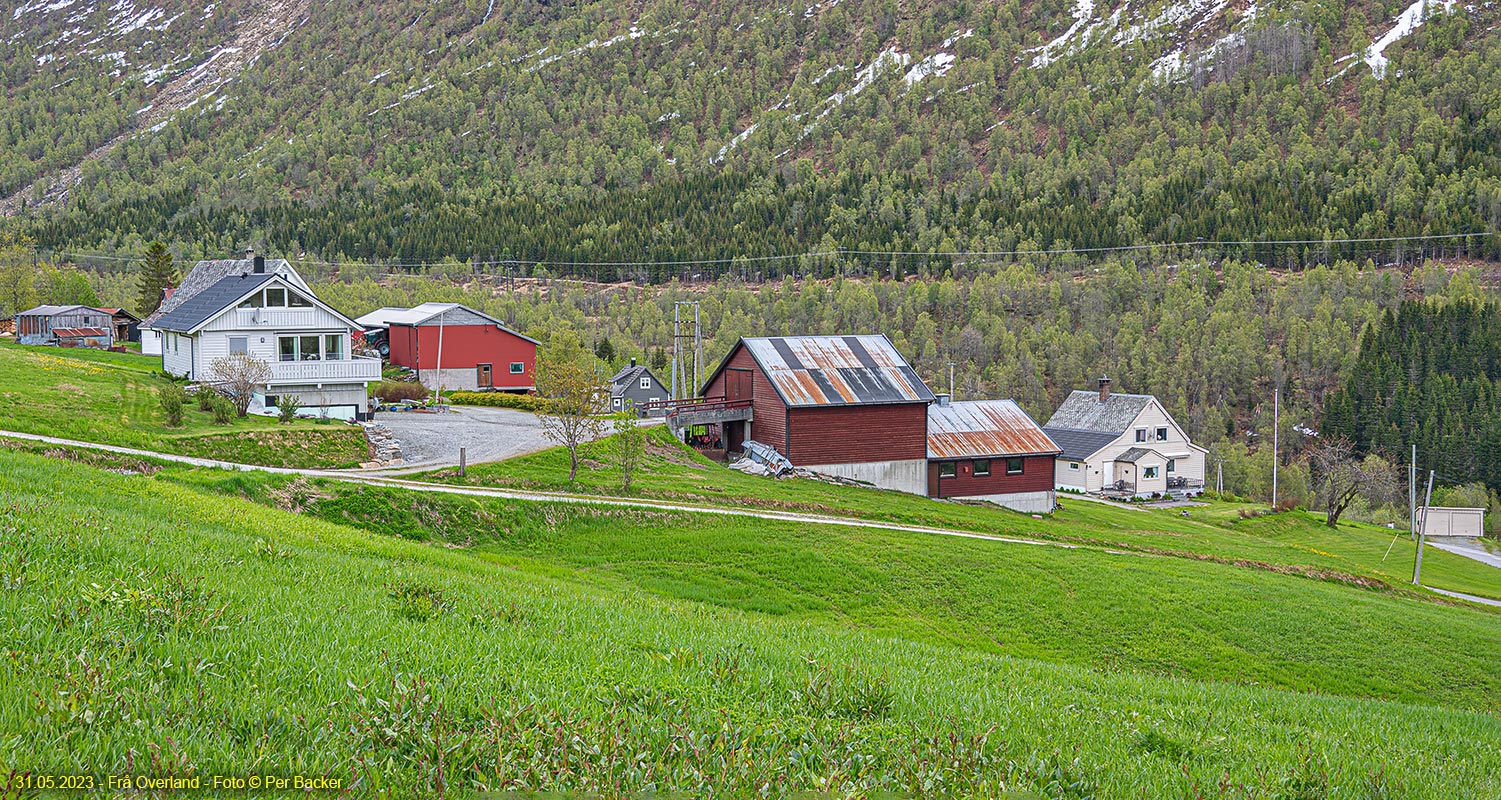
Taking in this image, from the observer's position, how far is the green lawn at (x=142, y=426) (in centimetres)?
2902

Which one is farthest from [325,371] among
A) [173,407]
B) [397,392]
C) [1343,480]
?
[1343,480]

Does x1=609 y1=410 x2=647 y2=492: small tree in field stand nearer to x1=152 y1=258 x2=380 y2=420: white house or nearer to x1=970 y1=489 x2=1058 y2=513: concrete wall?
x1=152 y1=258 x2=380 y2=420: white house

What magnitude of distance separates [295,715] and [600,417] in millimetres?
31970

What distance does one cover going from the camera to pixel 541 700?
6250 millimetres

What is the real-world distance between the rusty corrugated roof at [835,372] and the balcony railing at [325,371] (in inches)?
749

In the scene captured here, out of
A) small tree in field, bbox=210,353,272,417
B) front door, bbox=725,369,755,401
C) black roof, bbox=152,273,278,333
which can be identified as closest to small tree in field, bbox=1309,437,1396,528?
front door, bbox=725,369,755,401

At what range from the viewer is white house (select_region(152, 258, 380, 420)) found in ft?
152

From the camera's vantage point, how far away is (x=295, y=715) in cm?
539

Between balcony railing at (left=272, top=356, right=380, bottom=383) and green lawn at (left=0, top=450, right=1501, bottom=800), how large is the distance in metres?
34.5

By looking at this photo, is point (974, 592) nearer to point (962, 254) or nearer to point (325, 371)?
point (325, 371)

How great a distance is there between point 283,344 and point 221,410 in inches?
577

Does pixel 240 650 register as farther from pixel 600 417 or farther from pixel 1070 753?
pixel 600 417

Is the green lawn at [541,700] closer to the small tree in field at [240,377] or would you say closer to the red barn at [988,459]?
the small tree in field at [240,377]

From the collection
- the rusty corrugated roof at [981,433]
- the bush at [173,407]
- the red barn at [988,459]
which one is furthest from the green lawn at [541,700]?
the rusty corrugated roof at [981,433]
